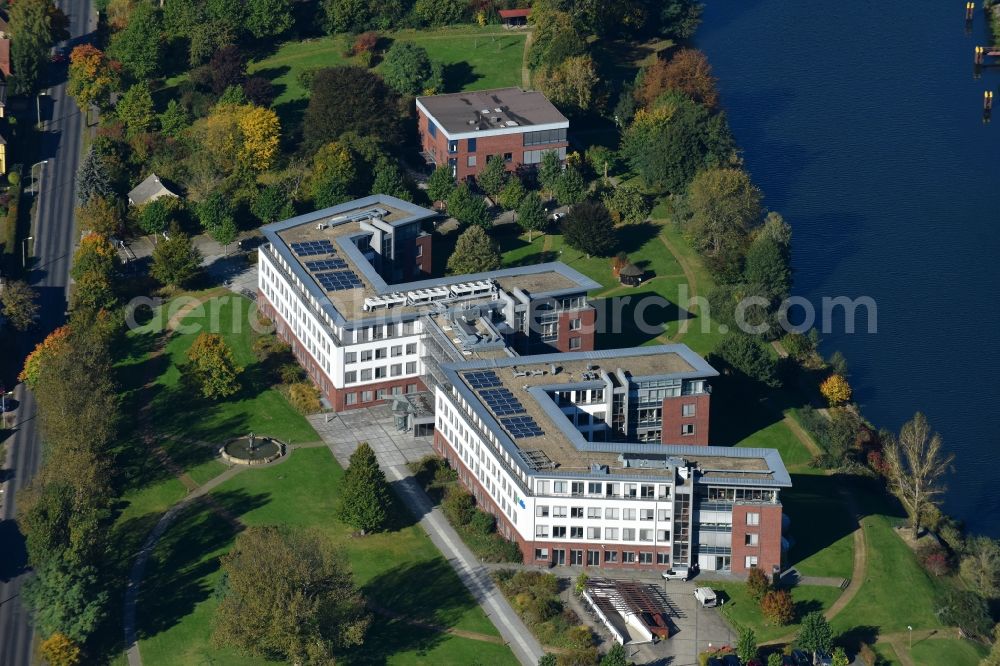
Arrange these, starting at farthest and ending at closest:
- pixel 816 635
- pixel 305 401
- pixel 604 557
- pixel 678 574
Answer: pixel 305 401 → pixel 604 557 → pixel 678 574 → pixel 816 635

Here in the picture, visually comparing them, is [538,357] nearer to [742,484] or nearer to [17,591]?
[742,484]

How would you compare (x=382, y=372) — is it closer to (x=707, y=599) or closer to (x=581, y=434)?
(x=581, y=434)

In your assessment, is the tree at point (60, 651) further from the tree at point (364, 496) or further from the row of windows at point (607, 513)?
Result: the row of windows at point (607, 513)

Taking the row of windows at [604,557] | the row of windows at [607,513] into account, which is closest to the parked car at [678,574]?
the row of windows at [604,557]

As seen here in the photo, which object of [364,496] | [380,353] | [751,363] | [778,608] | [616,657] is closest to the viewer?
[616,657]

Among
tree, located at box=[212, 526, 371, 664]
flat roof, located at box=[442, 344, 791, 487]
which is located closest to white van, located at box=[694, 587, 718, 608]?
flat roof, located at box=[442, 344, 791, 487]

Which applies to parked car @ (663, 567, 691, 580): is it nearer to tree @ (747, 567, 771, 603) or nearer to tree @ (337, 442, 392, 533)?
tree @ (747, 567, 771, 603)

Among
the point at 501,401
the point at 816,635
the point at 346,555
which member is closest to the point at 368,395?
the point at 501,401

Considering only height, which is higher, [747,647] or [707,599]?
[747,647]
